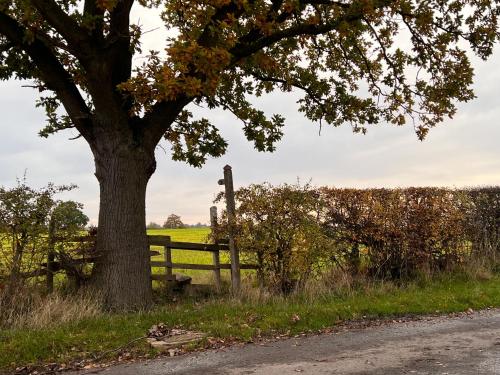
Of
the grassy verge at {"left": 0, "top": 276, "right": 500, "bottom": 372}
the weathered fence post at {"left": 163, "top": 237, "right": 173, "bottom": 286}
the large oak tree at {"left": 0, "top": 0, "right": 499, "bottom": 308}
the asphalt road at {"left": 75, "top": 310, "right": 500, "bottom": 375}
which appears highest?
the large oak tree at {"left": 0, "top": 0, "right": 499, "bottom": 308}

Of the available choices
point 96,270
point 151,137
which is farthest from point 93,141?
point 96,270

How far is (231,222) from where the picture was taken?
11.6 meters

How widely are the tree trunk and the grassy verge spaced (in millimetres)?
702

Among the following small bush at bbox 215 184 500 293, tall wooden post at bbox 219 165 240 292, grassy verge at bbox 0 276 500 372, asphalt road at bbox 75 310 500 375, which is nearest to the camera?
asphalt road at bbox 75 310 500 375

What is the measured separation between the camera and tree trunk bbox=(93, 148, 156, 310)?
10.3 meters

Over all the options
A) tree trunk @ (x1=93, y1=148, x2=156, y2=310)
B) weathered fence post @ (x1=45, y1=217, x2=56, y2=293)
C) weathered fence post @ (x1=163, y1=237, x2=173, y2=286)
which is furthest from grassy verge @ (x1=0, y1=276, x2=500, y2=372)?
weathered fence post @ (x1=45, y1=217, x2=56, y2=293)

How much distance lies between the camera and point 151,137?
439 inches

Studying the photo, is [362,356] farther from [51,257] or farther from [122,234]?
[51,257]

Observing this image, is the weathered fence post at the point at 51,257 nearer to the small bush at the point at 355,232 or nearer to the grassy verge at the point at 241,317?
the grassy verge at the point at 241,317

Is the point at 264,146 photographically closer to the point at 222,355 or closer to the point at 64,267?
the point at 64,267

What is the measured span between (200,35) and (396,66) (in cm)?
665

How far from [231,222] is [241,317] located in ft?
9.89

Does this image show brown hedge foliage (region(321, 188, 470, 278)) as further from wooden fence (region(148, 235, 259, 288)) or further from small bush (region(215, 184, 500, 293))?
wooden fence (region(148, 235, 259, 288))

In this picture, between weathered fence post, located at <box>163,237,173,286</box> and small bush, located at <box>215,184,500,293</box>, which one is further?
weathered fence post, located at <box>163,237,173,286</box>
